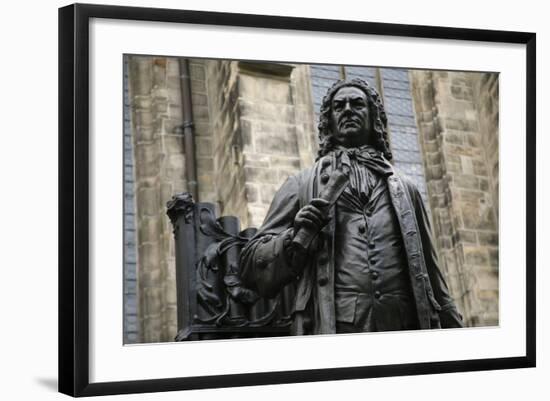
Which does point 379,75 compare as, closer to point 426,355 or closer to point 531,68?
point 531,68

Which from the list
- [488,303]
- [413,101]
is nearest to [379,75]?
[413,101]

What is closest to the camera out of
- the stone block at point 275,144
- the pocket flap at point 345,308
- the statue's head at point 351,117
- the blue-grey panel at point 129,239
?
the blue-grey panel at point 129,239

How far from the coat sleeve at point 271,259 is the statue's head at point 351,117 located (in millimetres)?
496

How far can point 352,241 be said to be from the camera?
9.16 meters

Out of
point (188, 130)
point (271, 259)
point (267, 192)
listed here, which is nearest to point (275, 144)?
point (267, 192)

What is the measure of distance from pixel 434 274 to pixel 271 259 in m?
0.99

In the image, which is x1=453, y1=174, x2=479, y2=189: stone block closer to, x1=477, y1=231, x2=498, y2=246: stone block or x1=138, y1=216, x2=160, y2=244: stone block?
x1=477, y1=231, x2=498, y2=246: stone block

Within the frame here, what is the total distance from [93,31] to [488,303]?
2896 millimetres

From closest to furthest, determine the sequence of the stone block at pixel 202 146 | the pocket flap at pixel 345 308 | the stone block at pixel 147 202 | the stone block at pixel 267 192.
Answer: the stone block at pixel 147 202
the pocket flap at pixel 345 308
the stone block at pixel 267 192
the stone block at pixel 202 146

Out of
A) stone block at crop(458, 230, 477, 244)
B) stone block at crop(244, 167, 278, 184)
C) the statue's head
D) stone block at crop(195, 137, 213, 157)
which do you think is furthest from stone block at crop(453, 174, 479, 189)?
stone block at crop(195, 137, 213, 157)

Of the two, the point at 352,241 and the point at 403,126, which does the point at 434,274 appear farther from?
the point at 403,126

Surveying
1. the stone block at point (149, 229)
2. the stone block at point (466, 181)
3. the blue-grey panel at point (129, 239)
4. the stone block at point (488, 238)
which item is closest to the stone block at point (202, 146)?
the stone block at point (149, 229)

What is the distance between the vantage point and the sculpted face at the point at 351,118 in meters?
9.34

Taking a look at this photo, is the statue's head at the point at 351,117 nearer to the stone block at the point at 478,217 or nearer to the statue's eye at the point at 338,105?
the statue's eye at the point at 338,105
